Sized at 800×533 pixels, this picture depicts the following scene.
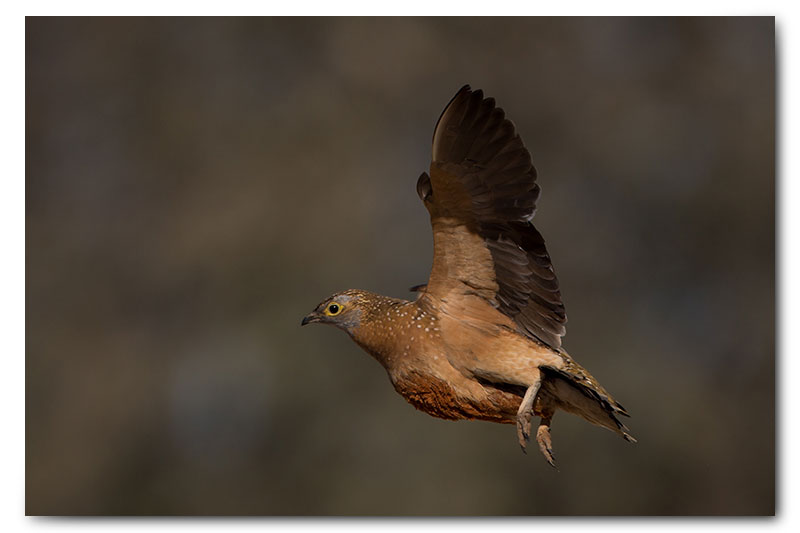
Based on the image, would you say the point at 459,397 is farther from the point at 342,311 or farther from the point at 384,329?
the point at 342,311

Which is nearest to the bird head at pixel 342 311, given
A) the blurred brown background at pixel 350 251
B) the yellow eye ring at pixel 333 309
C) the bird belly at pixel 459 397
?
the yellow eye ring at pixel 333 309

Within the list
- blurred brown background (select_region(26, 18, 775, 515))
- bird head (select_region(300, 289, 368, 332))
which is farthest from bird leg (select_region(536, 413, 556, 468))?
blurred brown background (select_region(26, 18, 775, 515))

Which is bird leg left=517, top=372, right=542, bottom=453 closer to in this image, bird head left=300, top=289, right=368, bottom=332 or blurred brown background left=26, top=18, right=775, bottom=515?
bird head left=300, top=289, right=368, bottom=332

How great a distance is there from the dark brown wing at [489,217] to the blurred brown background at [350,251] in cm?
166

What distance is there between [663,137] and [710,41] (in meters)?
0.76

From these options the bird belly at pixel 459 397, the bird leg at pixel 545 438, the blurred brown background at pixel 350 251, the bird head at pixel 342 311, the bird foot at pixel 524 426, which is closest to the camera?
the bird foot at pixel 524 426

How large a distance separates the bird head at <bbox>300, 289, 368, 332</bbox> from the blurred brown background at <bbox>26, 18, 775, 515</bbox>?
1877 millimetres

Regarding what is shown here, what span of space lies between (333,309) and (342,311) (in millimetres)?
34

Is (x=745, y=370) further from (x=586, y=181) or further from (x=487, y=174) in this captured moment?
(x=487, y=174)

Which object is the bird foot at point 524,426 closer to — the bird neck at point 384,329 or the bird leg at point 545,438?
the bird leg at point 545,438

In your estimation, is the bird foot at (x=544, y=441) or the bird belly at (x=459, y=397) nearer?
A: the bird foot at (x=544, y=441)

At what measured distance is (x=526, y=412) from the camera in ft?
9.66

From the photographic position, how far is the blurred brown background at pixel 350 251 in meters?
4.68
